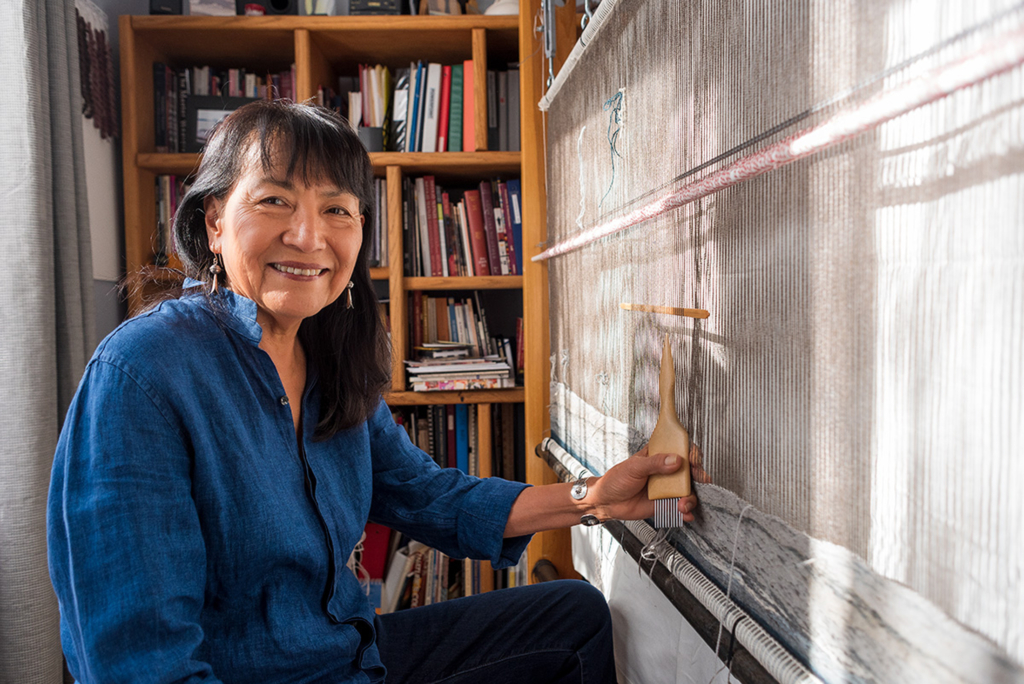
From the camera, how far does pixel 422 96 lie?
2.03m

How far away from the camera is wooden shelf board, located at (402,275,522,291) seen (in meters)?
1.99

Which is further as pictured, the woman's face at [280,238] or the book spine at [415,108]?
the book spine at [415,108]

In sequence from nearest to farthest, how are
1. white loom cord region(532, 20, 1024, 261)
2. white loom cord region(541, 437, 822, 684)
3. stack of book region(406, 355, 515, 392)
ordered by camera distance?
white loom cord region(532, 20, 1024, 261) → white loom cord region(541, 437, 822, 684) → stack of book region(406, 355, 515, 392)

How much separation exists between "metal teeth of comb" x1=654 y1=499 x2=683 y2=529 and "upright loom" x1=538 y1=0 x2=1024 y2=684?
0.8 inches

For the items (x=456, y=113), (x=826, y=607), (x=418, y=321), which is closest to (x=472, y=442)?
(x=418, y=321)

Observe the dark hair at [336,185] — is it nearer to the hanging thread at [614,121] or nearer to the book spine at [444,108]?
the hanging thread at [614,121]

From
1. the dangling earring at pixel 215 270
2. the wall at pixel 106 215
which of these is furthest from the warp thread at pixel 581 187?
the wall at pixel 106 215

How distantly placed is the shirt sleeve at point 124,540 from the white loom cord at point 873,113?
2.30 feet

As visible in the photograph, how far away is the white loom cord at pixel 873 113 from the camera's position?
32cm

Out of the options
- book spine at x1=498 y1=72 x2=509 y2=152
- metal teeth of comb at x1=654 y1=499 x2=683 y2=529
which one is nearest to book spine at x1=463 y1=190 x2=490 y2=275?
book spine at x1=498 y1=72 x2=509 y2=152

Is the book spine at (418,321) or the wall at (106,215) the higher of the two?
the wall at (106,215)

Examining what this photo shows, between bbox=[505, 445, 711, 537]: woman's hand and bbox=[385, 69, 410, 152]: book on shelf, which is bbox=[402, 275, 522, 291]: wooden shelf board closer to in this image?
bbox=[385, 69, 410, 152]: book on shelf

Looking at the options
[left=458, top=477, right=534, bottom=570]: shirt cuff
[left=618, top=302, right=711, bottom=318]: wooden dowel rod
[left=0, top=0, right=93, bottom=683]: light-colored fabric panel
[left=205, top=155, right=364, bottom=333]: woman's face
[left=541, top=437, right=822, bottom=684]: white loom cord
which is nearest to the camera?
[left=541, top=437, right=822, bottom=684]: white loom cord

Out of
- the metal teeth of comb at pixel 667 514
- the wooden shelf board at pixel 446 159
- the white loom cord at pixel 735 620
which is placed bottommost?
the white loom cord at pixel 735 620
